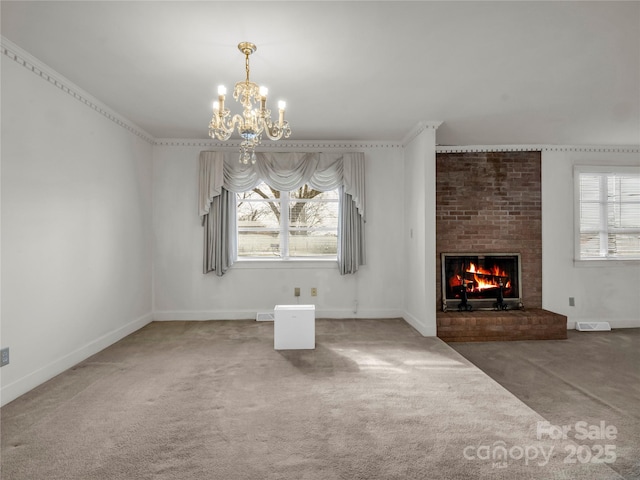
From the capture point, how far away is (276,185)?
5.14 metres

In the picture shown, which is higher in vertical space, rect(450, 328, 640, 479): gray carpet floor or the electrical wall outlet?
the electrical wall outlet

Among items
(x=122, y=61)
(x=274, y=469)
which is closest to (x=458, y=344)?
(x=274, y=469)

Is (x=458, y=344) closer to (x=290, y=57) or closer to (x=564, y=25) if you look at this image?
(x=564, y=25)

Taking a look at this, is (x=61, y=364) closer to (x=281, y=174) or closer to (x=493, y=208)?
(x=281, y=174)

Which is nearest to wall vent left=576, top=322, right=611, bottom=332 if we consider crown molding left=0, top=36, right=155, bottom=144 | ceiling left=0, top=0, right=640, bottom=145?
ceiling left=0, top=0, right=640, bottom=145

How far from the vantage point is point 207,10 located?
2223mm

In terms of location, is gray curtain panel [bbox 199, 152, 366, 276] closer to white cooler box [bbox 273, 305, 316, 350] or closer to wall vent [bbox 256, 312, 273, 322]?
wall vent [bbox 256, 312, 273, 322]

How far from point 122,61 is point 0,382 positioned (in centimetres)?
251

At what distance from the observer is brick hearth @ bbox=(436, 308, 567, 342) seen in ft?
15.0

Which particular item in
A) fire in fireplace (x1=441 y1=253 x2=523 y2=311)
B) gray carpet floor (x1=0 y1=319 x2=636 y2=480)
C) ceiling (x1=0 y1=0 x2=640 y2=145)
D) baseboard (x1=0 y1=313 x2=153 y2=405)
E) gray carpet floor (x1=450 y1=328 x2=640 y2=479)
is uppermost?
ceiling (x1=0 y1=0 x2=640 y2=145)

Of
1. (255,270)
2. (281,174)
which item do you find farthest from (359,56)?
(255,270)

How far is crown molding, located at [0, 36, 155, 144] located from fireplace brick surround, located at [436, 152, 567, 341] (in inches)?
161

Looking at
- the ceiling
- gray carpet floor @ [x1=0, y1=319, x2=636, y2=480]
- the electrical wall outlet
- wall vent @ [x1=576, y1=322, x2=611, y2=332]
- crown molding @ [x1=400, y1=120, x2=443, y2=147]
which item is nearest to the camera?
gray carpet floor @ [x1=0, y1=319, x2=636, y2=480]

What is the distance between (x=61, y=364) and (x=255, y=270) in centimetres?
253
